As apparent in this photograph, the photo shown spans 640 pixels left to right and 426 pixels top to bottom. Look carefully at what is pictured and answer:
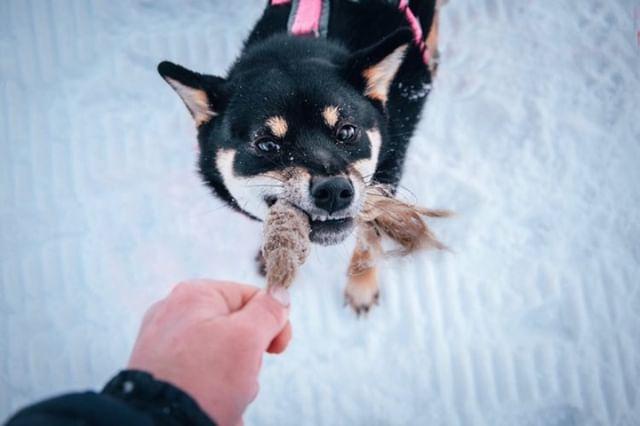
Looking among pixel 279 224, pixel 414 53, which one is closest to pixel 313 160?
pixel 279 224

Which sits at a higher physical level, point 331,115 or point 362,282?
point 331,115

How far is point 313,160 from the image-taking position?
154cm

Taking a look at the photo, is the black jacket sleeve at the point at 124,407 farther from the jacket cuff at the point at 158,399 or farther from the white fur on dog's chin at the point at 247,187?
the white fur on dog's chin at the point at 247,187

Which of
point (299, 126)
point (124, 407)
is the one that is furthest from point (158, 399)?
point (299, 126)

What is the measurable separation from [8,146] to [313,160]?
1.89 meters

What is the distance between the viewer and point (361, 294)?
2.17m

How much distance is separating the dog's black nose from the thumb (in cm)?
41

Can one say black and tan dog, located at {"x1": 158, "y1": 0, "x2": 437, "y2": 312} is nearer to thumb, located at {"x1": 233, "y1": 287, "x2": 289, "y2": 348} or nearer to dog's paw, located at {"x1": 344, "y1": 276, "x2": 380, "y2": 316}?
dog's paw, located at {"x1": 344, "y1": 276, "x2": 380, "y2": 316}

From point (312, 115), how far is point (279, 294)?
2.49ft

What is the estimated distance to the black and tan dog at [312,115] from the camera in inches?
60.8

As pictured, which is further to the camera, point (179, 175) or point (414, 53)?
point (179, 175)

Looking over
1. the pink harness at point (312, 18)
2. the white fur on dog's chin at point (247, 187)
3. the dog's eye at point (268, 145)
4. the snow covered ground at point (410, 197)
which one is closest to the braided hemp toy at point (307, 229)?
the white fur on dog's chin at point (247, 187)

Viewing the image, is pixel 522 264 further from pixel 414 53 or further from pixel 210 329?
pixel 210 329

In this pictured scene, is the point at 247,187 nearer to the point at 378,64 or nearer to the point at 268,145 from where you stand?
the point at 268,145
